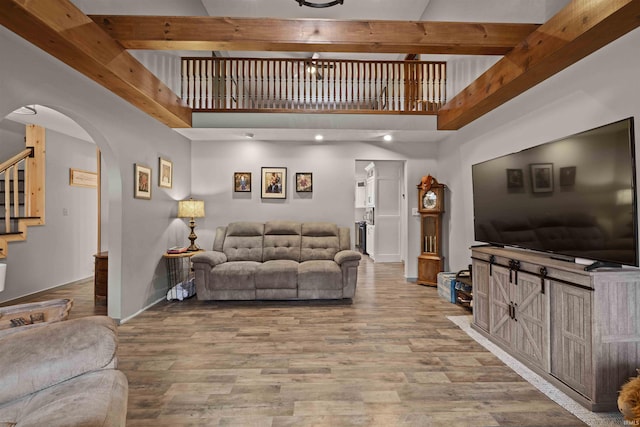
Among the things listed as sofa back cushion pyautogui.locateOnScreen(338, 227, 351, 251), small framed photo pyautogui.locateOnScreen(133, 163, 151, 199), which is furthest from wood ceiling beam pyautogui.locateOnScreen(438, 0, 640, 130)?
small framed photo pyautogui.locateOnScreen(133, 163, 151, 199)

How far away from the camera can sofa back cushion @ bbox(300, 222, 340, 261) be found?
4.70 m

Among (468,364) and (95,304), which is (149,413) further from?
(95,304)

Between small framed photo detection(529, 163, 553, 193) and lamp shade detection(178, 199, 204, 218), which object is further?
lamp shade detection(178, 199, 204, 218)

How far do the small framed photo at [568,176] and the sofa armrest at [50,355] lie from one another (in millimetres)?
2928

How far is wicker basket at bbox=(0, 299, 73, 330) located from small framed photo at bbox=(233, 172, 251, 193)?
398 cm

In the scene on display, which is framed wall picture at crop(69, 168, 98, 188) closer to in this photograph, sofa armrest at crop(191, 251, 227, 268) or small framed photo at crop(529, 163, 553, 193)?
sofa armrest at crop(191, 251, 227, 268)

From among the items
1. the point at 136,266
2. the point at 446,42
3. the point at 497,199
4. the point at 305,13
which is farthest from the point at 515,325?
the point at 305,13

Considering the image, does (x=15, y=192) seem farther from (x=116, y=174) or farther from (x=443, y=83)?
(x=443, y=83)

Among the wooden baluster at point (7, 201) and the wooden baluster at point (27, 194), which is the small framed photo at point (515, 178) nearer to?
the wooden baluster at point (7, 201)

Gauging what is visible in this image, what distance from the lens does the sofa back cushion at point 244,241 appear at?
4.68 m

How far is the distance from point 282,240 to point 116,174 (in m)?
2.38

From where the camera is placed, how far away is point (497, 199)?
9.93 feet

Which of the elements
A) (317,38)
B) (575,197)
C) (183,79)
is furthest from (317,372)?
(183,79)

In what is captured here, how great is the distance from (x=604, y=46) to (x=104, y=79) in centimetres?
423
